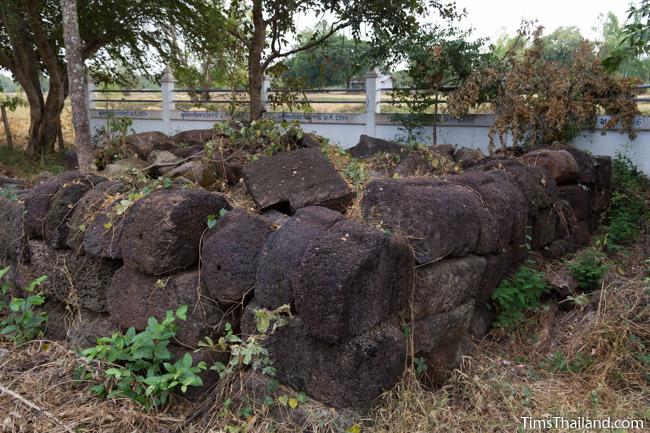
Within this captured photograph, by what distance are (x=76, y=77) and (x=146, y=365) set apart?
552 cm

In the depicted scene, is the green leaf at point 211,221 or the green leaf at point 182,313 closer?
the green leaf at point 182,313

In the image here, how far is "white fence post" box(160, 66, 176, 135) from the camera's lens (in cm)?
1466

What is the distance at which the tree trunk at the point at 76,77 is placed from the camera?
707 cm

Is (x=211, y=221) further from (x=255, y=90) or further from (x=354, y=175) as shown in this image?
(x=255, y=90)

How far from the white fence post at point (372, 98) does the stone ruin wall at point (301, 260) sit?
7254 mm

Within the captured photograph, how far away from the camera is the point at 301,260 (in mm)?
2578

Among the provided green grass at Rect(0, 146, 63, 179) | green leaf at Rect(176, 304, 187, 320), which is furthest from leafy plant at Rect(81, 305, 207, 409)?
green grass at Rect(0, 146, 63, 179)

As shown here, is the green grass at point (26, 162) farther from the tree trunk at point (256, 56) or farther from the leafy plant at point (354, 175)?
the leafy plant at point (354, 175)

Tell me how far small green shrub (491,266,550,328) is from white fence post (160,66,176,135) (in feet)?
39.6

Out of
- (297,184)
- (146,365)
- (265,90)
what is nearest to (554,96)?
(297,184)

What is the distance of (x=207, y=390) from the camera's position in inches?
118

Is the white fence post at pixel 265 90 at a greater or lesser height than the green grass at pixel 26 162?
greater

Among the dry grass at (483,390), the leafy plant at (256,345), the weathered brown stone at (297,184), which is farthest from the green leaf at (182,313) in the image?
the weathered brown stone at (297,184)
